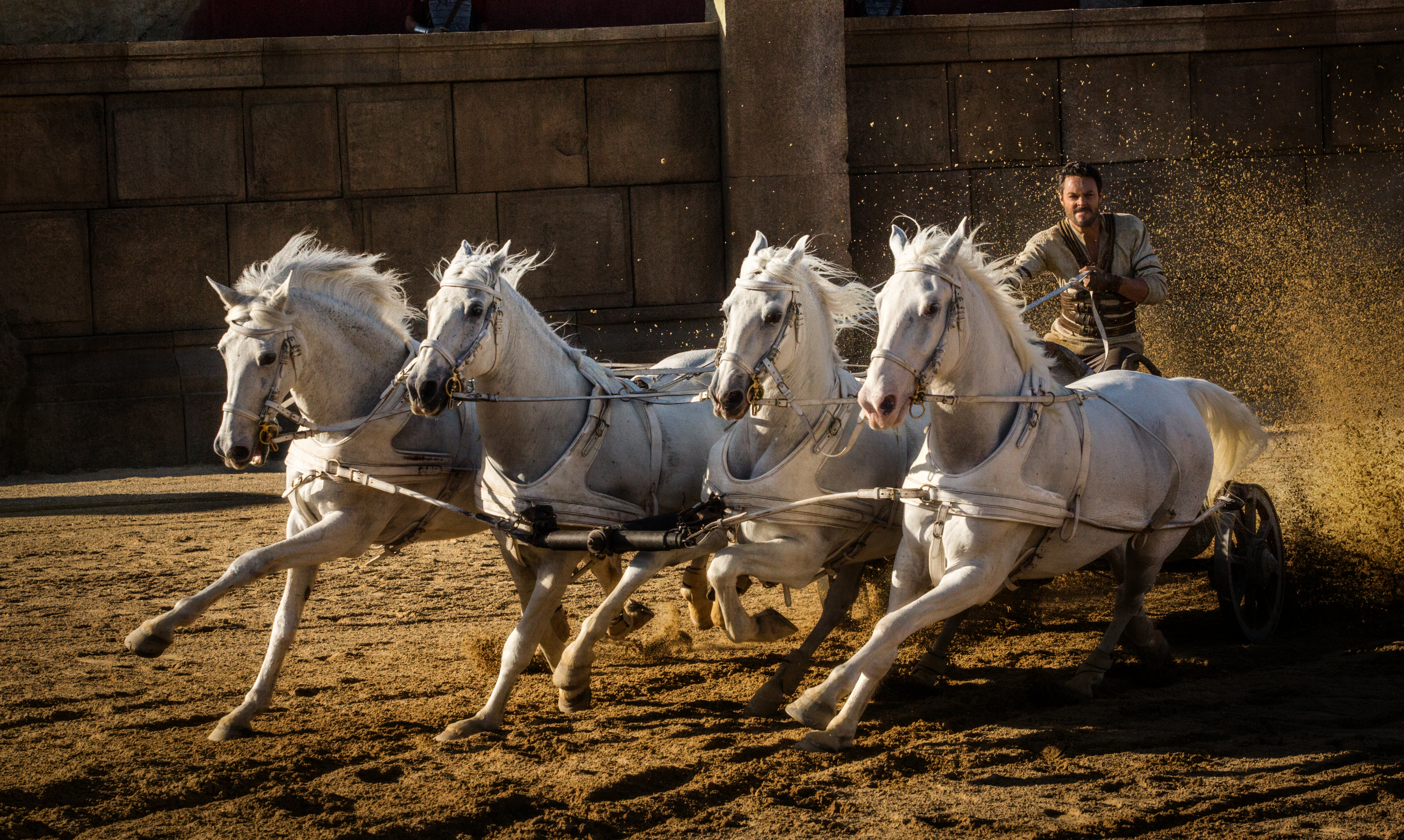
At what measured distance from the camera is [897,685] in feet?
Result: 15.9

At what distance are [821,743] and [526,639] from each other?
1.25 meters

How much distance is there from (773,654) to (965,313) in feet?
7.72

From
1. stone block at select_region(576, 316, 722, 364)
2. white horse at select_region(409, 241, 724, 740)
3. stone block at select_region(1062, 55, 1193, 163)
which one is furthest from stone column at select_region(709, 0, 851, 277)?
white horse at select_region(409, 241, 724, 740)

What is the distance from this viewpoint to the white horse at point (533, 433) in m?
4.50

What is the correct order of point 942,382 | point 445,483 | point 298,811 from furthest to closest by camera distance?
point 445,483 → point 942,382 → point 298,811

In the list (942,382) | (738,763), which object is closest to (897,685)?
(738,763)

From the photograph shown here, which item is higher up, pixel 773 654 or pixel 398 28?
pixel 398 28

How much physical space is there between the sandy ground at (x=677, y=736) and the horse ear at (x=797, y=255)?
1.66 m

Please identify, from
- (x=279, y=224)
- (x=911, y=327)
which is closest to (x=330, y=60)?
(x=279, y=224)

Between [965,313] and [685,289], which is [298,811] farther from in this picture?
[685,289]

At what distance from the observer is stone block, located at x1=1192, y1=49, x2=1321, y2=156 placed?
475 inches

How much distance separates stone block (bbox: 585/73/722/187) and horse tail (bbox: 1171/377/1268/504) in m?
7.14

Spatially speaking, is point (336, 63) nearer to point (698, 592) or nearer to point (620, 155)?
point (620, 155)

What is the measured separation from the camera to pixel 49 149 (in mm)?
11273
